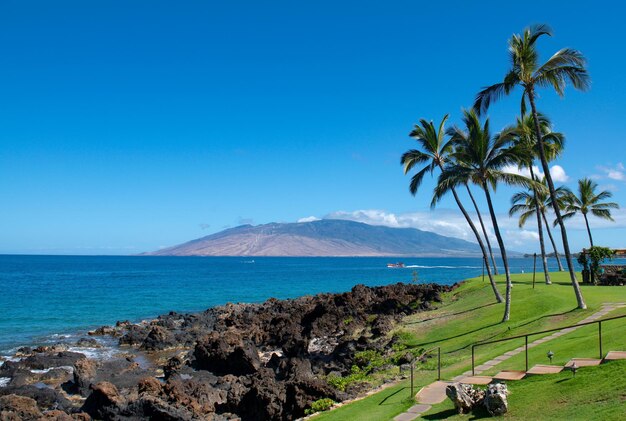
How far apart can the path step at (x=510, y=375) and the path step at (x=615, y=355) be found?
2.01 meters

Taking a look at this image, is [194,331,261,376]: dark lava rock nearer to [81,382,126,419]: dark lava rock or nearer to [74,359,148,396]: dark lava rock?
[74,359,148,396]: dark lava rock

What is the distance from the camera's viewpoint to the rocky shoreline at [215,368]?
18.1 meters

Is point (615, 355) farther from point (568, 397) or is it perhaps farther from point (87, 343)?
point (87, 343)

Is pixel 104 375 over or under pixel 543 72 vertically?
under

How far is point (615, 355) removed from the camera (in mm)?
13156

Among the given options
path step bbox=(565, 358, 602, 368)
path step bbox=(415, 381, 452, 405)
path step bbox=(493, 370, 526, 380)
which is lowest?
path step bbox=(415, 381, 452, 405)

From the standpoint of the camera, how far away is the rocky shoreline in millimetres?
18094

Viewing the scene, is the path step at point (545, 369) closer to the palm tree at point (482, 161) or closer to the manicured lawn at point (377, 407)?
the manicured lawn at point (377, 407)

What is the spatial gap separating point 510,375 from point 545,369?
87 centimetres

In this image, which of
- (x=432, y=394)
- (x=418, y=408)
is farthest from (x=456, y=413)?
(x=432, y=394)

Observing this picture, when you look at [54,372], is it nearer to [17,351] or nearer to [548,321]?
[17,351]

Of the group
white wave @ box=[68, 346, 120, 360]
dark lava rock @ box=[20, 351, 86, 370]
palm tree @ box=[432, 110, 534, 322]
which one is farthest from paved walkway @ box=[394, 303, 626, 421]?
white wave @ box=[68, 346, 120, 360]

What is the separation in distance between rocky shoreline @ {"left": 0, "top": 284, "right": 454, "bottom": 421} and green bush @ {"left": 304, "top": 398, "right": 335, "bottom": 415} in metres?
0.23

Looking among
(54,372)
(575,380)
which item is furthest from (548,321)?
(54,372)
